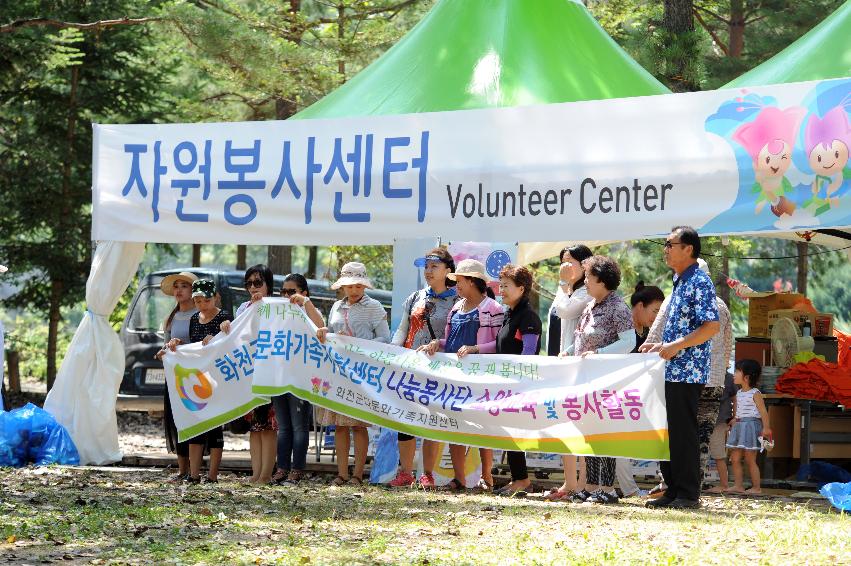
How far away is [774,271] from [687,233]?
61.4 ft

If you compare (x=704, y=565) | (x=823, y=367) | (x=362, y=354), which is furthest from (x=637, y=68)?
(x=704, y=565)

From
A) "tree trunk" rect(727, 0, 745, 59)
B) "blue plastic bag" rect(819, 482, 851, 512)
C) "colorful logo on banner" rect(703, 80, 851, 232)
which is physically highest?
"tree trunk" rect(727, 0, 745, 59)

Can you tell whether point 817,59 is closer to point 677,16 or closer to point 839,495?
point 839,495

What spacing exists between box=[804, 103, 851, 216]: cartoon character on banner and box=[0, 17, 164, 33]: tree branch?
11781 mm

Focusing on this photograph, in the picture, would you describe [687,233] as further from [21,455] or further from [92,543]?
[21,455]

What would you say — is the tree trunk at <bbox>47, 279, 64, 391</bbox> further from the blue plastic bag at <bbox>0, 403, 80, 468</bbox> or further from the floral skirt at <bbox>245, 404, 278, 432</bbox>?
the floral skirt at <bbox>245, 404, 278, 432</bbox>

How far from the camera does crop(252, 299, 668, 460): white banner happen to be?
8617mm

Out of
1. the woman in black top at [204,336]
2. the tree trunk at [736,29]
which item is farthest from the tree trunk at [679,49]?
the tree trunk at [736,29]

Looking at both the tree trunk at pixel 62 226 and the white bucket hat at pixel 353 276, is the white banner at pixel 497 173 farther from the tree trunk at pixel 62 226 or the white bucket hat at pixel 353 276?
the tree trunk at pixel 62 226

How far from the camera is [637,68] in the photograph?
12.5m

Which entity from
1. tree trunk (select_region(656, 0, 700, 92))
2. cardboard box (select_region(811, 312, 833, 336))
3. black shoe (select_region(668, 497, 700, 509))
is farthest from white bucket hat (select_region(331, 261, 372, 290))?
tree trunk (select_region(656, 0, 700, 92))

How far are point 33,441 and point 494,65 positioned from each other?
17.2 ft

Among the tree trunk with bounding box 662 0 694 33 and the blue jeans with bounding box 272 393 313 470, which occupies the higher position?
the tree trunk with bounding box 662 0 694 33

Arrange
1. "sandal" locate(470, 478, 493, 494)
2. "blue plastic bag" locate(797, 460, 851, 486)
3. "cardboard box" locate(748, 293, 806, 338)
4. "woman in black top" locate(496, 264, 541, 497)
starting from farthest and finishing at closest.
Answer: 1. "cardboard box" locate(748, 293, 806, 338)
2. "blue plastic bag" locate(797, 460, 851, 486)
3. "sandal" locate(470, 478, 493, 494)
4. "woman in black top" locate(496, 264, 541, 497)
